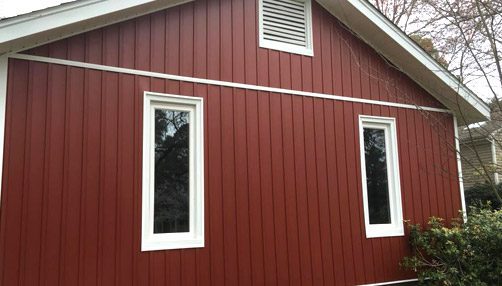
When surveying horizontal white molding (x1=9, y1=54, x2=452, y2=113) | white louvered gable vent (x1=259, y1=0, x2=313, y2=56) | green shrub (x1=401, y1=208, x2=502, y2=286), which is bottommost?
green shrub (x1=401, y1=208, x2=502, y2=286)

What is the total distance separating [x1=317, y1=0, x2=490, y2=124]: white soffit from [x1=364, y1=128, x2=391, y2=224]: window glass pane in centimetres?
121

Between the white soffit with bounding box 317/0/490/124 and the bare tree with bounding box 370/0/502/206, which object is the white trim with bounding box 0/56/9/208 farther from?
the white soffit with bounding box 317/0/490/124

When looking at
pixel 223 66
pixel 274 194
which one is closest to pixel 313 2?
pixel 223 66

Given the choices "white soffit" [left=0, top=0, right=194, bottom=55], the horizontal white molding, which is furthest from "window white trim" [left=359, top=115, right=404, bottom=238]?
"white soffit" [left=0, top=0, right=194, bottom=55]

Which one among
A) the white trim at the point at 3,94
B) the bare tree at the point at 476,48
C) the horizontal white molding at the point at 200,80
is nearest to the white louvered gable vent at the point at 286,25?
the horizontal white molding at the point at 200,80

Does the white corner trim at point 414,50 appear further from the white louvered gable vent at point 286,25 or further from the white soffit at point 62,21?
the white soffit at point 62,21

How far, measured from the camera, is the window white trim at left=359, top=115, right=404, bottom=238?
A: 20.9ft

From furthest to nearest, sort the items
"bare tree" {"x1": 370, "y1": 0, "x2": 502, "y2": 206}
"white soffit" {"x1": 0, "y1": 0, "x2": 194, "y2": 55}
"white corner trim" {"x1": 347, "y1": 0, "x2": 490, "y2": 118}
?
"white corner trim" {"x1": 347, "y1": 0, "x2": 490, "y2": 118} → "white soffit" {"x1": 0, "y1": 0, "x2": 194, "y2": 55} → "bare tree" {"x1": 370, "y1": 0, "x2": 502, "y2": 206}

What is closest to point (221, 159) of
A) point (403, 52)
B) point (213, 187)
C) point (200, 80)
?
point (213, 187)

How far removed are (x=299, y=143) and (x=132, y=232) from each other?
8.26 feet

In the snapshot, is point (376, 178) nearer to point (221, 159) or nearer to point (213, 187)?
point (221, 159)

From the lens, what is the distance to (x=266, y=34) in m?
6.05

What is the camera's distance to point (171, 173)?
5.04 meters

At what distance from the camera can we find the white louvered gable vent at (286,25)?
6.05 m
